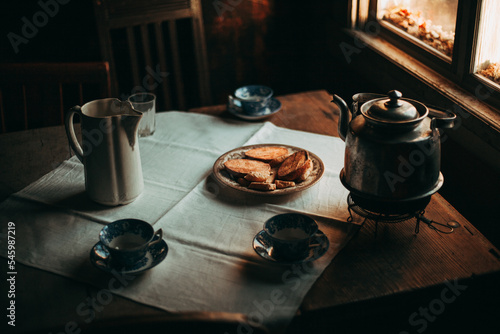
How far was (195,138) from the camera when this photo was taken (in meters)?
1.44

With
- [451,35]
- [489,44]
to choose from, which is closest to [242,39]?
[451,35]

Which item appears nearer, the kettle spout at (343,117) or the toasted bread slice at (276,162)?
the kettle spout at (343,117)

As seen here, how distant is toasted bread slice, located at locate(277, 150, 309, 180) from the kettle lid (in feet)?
0.90

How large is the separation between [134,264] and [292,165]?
467 mm

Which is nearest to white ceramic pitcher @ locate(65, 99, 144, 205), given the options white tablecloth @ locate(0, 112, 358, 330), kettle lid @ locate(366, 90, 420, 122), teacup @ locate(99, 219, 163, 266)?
white tablecloth @ locate(0, 112, 358, 330)

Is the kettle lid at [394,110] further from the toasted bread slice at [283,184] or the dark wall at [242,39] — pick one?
the dark wall at [242,39]

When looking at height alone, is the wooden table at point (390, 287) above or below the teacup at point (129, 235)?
below

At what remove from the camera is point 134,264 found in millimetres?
892

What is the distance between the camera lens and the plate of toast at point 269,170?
1117 millimetres

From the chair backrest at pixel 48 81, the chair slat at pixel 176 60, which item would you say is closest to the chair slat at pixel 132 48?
the chair slat at pixel 176 60

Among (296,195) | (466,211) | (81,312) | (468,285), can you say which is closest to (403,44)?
(466,211)

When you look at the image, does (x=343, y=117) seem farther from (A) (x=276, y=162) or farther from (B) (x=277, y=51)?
(B) (x=277, y=51)

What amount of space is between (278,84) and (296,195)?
1800 mm

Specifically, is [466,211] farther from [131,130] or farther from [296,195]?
[131,130]
